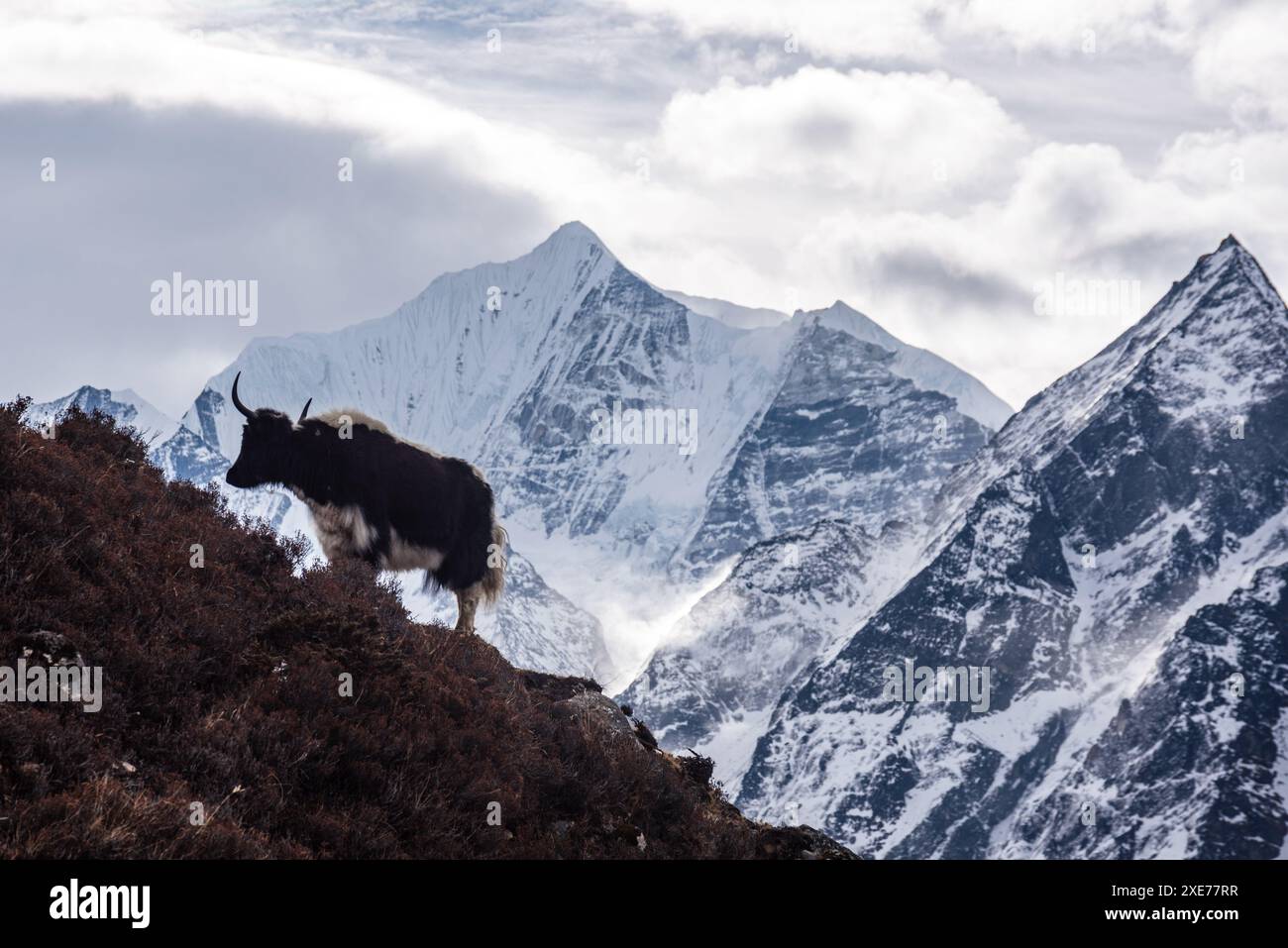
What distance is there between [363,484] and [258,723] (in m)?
7.58

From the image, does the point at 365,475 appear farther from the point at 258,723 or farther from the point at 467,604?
the point at 258,723

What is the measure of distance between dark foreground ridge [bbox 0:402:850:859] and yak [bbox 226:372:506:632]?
92.4 inches

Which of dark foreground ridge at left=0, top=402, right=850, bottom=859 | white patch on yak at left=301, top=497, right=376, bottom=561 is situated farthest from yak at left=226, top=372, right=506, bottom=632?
dark foreground ridge at left=0, top=402, right=850, bottom=859

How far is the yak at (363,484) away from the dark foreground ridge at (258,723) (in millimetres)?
2346

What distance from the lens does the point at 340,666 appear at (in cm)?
1187

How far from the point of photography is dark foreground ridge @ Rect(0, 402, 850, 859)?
29.5ft

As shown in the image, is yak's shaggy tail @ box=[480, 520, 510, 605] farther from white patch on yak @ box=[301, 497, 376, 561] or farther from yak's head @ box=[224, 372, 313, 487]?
yak's head @ box=[224, 372, 313, 487]

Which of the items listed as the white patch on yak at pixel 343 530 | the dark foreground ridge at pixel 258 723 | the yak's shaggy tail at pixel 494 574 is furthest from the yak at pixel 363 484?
the dark foreground ridge at pixel 258 723

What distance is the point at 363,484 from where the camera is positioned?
1784cm

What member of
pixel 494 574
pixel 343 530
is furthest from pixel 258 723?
pixel 494 574

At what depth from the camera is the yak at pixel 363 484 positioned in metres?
17.7
